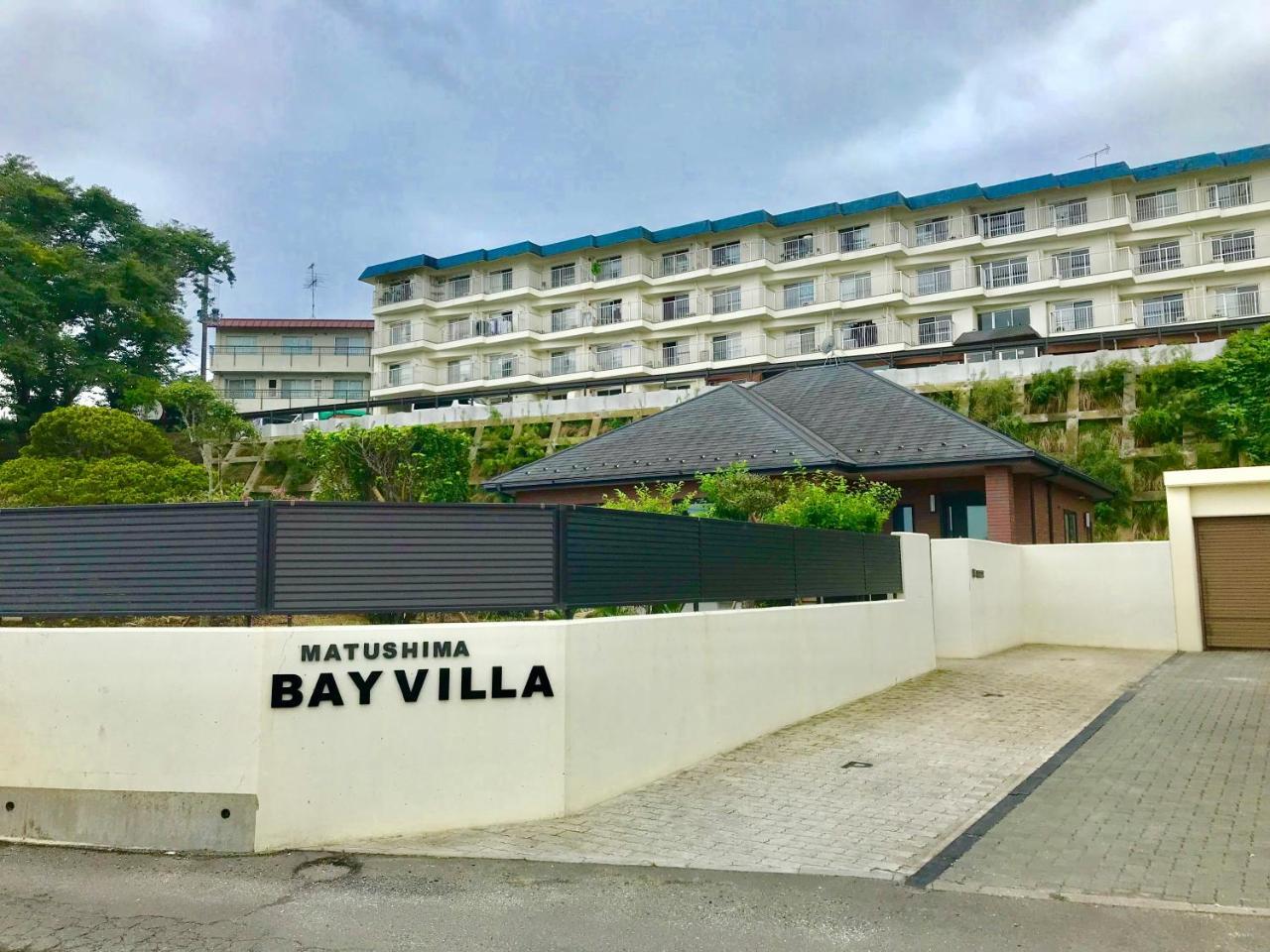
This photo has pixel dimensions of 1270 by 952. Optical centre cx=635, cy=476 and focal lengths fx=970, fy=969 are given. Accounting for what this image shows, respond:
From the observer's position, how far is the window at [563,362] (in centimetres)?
6084

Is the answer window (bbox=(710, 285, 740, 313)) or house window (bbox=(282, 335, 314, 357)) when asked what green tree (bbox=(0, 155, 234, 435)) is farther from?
window (bbox=(710, 285, 740, 313))

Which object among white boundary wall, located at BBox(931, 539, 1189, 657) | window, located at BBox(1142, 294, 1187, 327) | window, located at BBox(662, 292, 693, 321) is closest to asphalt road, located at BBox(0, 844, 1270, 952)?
white boundary wall, located at BBox(931, 539, 1189, 657)

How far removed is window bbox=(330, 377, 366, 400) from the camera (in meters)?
75.8

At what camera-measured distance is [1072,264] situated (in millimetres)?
50406

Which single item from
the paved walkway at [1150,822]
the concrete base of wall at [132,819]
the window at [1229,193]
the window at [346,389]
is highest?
the window at [1229,193]

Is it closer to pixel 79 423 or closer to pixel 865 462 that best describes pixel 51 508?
pixel 865 462

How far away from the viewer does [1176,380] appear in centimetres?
2980

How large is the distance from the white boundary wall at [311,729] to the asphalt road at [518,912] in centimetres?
53

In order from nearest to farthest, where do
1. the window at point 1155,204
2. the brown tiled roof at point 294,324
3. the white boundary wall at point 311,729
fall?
the white boundary wall at point 311,729 < the window at point 1155,204 < the brown tiled roof at point 294,324

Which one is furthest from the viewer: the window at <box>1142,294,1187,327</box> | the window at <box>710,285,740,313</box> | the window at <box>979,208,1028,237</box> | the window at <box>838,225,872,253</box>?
the window at <box>710,285,740,313</box>

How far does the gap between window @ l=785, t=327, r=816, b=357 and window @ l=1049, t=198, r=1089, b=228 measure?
13.8 m

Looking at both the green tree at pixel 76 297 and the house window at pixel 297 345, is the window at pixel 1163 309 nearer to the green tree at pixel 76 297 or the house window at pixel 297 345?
the green tree at pixel 76 297

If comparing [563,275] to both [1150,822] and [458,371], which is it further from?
[1150,822]

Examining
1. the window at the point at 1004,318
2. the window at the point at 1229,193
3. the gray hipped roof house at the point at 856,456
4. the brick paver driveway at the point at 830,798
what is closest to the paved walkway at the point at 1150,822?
the brick paver driveway at the point at 830,798
